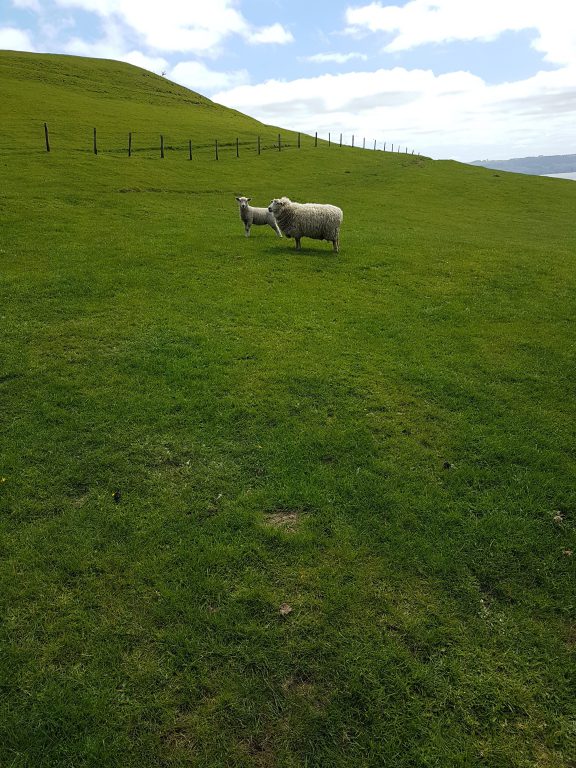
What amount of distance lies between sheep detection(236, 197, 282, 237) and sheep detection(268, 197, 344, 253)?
2.87m

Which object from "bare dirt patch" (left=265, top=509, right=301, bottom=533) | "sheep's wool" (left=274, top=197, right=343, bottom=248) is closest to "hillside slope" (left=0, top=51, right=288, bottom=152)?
"sheep's wool" (left=274, top=197, right=343, bottom=248)

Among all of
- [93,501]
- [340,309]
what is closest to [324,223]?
[340,309]

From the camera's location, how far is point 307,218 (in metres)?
21.0

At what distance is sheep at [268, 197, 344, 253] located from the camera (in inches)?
819

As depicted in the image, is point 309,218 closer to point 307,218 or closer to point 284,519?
point 307,218

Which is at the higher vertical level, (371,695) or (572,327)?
(572,327)

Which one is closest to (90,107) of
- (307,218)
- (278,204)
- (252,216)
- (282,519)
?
(252,216)

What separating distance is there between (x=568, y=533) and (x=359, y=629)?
368 centimetres

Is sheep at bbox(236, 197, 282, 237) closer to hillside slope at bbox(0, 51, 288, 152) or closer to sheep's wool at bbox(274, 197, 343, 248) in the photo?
sheep's wool at bbox(274, 197, 343, 248)

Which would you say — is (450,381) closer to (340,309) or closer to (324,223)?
(340,309)

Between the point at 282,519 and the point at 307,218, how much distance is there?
54.3 feet

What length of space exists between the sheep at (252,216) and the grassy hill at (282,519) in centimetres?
683

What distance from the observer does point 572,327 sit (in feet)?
47.8

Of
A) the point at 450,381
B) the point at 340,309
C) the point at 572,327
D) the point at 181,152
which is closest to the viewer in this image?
the point at 450,381
